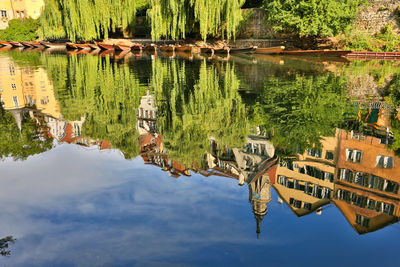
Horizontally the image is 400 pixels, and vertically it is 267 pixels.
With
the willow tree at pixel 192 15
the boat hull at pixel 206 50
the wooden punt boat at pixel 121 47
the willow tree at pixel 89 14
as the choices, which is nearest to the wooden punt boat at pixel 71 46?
the willow tree at pixel 89 14

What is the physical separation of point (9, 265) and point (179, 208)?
196 cm

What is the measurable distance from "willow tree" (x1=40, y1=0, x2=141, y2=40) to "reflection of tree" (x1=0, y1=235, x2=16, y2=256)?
41.0 m

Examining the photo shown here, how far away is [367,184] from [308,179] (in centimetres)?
96

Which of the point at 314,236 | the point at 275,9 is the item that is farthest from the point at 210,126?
the point at 275,9

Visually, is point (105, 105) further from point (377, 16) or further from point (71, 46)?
point (71, 46)

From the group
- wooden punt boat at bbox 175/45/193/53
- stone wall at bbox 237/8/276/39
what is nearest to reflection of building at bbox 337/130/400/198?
wooden punt boat at bbox 175/45/193/53

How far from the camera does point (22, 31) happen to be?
69.7 meters

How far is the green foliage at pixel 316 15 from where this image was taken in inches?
1326

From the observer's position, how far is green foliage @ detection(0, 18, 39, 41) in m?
69.3

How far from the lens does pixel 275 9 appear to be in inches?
1415

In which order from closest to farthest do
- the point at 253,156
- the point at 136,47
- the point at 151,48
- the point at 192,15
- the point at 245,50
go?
the point at 253,156 < the point at 245,50 < the point at 192,15 < the point at 151,48 < the point at 136,47

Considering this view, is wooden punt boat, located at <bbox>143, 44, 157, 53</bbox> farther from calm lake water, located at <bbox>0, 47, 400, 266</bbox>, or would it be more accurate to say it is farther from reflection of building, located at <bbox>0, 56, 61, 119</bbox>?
calm lake water, located at <bbox>0, 47, 400, 266</bbox>

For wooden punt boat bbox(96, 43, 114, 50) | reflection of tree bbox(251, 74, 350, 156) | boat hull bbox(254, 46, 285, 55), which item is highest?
wooden punt boat bbox(96, 43, 114, 50)

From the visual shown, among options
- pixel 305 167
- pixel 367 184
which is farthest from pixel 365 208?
pixel 305 167
